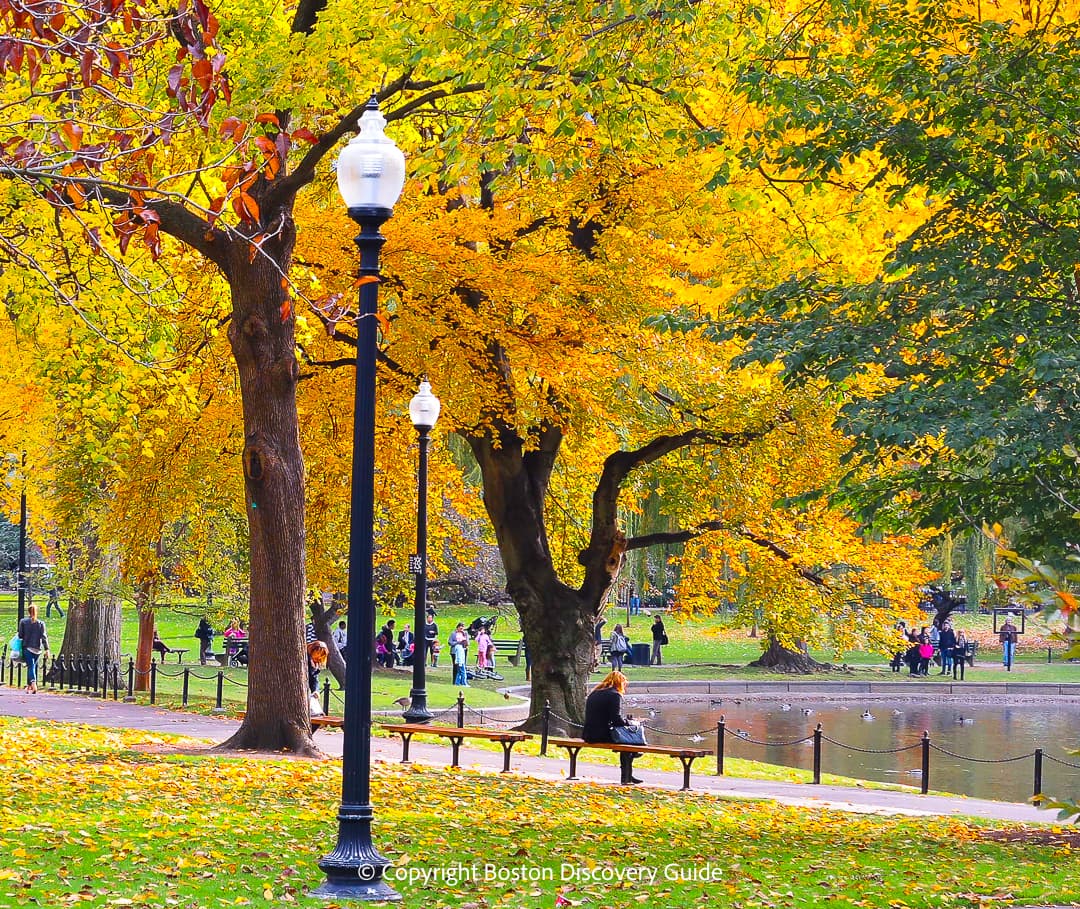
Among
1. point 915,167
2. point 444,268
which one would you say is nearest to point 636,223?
point 444,268

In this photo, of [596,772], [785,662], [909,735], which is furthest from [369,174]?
[785,662]

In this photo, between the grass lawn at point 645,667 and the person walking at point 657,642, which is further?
the person walking at point 657,642

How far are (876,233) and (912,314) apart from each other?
211 inches

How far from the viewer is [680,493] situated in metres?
24.9

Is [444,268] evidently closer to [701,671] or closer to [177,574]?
[177,574]

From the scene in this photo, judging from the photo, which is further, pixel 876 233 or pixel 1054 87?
pixel 876 233

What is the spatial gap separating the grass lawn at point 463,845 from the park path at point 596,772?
1.84 meters

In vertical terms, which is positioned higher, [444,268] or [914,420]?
[444,268]

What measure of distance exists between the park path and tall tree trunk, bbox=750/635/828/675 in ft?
70.9

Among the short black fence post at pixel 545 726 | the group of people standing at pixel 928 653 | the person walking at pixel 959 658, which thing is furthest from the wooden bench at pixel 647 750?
the person walking at pixel 959 658

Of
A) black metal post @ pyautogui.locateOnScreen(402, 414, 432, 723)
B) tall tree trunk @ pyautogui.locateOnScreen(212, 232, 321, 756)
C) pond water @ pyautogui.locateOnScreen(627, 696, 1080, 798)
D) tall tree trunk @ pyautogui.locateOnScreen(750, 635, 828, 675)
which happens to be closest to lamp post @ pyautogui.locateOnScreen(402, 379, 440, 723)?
black metal post @ pyautogui.locateOnScreen(402, 414, 432, 723)

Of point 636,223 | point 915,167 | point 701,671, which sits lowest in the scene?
point 701,671

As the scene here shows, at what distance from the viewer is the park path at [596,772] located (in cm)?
1675

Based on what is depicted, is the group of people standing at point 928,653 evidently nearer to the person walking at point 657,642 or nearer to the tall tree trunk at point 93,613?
the person walking at point 657,642
